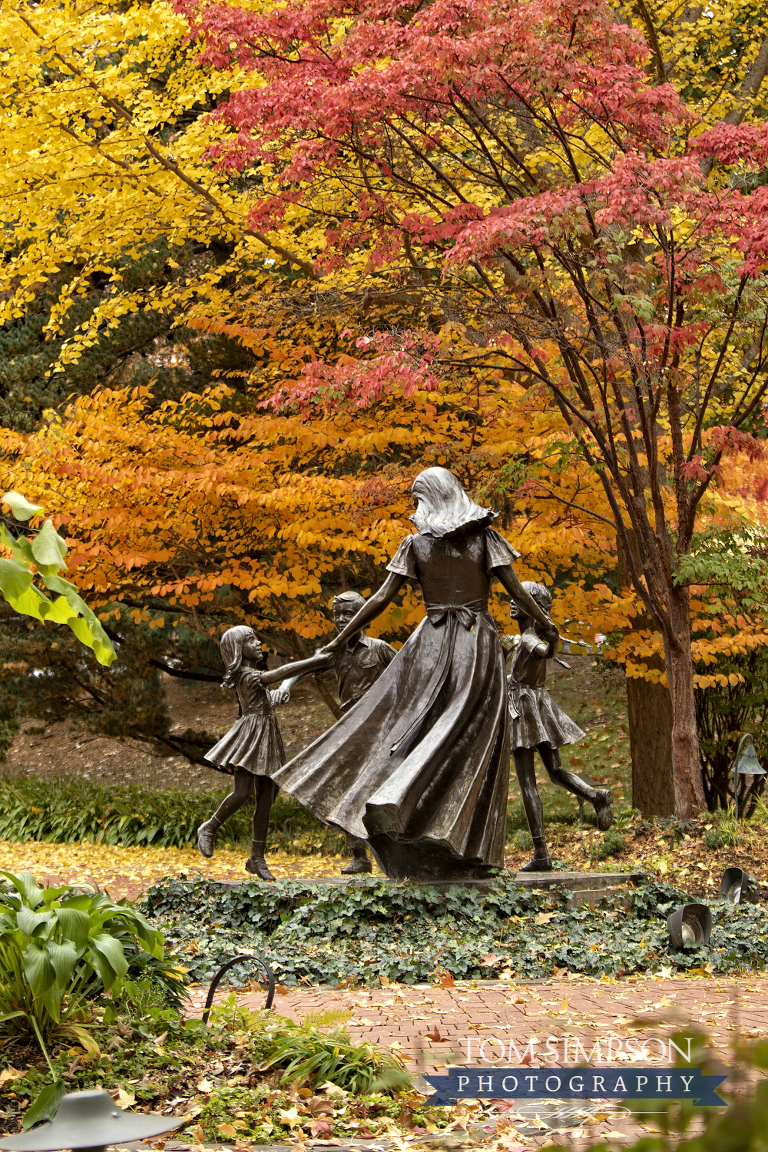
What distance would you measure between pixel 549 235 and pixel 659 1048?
19.6 ft

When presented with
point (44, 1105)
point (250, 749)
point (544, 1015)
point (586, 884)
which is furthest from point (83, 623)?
point (250, 749)

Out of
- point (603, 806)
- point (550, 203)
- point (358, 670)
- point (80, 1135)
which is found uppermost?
point (550, 203)

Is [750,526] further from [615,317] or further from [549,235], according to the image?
[549,235]

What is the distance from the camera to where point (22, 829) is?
14859 millimetres

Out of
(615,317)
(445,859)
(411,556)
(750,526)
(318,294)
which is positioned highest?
(318,294)

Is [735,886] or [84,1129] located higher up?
[84,1129]

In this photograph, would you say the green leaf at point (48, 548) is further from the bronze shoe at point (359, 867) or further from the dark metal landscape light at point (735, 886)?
the bronze shoe at point (359, 867)

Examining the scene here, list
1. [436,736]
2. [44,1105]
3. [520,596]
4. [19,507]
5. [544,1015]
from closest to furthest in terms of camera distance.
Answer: [19,507]
[44,1105]
[544,1015]
[436,736]
[520,596]

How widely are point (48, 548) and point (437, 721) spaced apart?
193 inches

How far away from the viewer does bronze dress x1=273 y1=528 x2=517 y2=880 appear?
6.74 meters

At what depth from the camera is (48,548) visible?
221 cm

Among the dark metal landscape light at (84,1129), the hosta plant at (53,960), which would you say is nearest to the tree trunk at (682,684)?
the hosta plant at (53,960)

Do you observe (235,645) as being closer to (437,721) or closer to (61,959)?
(437,721)

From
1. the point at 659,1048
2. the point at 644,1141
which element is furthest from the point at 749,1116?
the point at 659,1048
